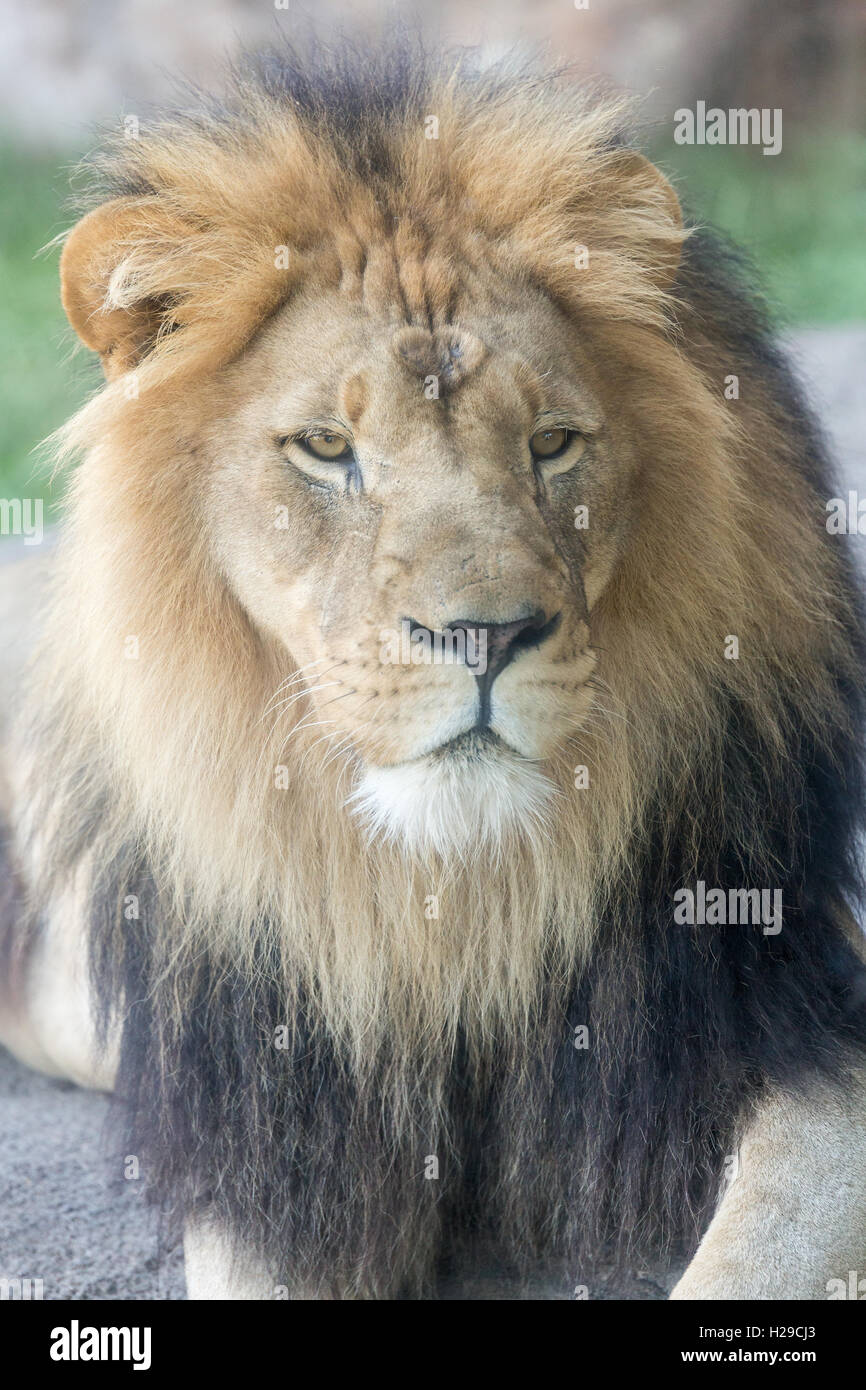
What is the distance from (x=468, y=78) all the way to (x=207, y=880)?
47.0 inches

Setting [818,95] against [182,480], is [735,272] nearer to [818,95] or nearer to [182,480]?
[818,95]

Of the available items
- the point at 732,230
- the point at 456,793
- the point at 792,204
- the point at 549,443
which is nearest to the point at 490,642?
the point at 456,793

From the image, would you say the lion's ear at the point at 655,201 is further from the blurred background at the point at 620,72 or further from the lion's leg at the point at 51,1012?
the lion's leg at the point at 51,1012

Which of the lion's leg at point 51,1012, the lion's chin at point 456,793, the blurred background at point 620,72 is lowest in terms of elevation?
the lion's leg at point 51,1012

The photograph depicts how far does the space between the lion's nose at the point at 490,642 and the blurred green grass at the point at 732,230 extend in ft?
3.42

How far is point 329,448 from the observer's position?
176 centimetres

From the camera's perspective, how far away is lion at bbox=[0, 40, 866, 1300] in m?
1.73

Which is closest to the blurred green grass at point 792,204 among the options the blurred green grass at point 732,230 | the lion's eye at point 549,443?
the blurred green grass at point 732,230

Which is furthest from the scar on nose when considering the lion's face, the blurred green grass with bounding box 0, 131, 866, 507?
the blurred green grass with bounding box 0, 131, 866, 507

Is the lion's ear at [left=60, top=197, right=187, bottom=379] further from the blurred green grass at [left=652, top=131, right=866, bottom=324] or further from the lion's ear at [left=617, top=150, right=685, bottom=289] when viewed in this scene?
the blurred green grass at [left=652, top=131, right=866, bottom=324]

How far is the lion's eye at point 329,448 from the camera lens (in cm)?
176

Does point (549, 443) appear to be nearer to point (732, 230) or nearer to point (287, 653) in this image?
point (287, 653)

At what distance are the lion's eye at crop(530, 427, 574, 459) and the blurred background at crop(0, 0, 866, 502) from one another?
786 mm

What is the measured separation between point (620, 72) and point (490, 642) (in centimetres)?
145
